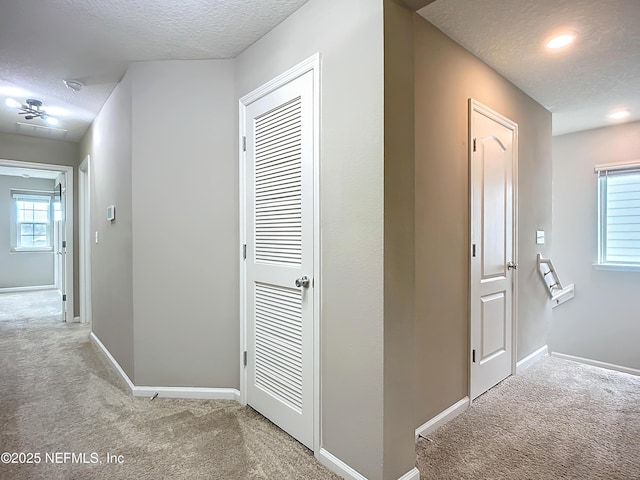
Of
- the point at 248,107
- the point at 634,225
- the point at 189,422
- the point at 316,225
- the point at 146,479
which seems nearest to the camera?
the point at 146,479

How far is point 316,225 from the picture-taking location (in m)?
1.80

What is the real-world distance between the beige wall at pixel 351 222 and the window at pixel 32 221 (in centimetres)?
799

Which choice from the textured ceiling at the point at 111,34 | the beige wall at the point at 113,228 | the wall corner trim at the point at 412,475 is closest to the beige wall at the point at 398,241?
the wall corner trim at the point at 412,475

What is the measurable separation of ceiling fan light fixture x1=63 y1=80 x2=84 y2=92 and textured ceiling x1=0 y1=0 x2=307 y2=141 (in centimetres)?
5

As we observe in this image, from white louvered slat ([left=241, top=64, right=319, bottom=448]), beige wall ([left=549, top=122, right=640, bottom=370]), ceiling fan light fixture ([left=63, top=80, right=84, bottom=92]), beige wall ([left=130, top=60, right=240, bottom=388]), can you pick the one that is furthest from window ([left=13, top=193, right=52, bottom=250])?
beige wall ([left=549, top=122, right=640, bottom=370])

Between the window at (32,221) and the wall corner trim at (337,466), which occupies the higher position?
the window at (32,221)

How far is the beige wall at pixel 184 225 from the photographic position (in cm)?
249

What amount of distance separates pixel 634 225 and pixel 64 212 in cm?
705

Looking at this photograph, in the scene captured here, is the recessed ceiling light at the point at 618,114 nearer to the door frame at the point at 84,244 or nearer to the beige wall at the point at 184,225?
the beige wall at the point at 184,225

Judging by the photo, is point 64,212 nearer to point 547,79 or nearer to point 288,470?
point 288,470

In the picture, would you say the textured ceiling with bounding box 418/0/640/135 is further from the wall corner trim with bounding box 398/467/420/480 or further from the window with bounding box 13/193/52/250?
the window with bounding box 13/193/52/250

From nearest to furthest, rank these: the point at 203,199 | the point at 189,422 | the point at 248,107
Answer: the point at 189,422 → the point at 248,107 → the point at 203,199

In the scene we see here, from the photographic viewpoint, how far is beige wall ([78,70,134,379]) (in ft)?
8.67

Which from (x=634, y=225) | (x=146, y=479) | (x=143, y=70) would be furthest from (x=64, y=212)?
(x=634, y=225)
